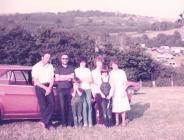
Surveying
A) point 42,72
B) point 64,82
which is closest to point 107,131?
point 64,82

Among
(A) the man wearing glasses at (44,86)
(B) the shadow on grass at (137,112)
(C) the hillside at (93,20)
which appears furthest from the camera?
(C) the hillside at (93,20)

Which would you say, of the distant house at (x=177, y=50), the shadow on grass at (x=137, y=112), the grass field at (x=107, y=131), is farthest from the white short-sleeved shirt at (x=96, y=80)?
the distant house at (x=177, y=50)

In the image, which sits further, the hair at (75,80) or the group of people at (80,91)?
the hair at (75,80)

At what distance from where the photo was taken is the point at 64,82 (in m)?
9.35

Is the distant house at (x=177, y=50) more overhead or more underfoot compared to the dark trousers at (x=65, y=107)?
more underfoot

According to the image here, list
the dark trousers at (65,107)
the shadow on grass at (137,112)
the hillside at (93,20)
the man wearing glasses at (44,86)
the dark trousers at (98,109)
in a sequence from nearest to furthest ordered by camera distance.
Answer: the man wearing glasses at (44,86), the dark trousers at (65,107), the dark trousers at (98,109), the shadow on grass at (137,112), the hillside at (93,20)

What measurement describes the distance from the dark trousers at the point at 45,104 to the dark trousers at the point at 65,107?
0.85 ft

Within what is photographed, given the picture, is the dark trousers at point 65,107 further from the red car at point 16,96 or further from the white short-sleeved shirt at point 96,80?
the white short-sleeved shirt at point 96,80

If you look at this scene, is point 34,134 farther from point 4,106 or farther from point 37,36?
point 37,36

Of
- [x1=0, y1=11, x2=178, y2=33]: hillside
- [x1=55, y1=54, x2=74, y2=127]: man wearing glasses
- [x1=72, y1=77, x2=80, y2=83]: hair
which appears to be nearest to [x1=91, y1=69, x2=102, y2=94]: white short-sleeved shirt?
[x1=72, y1=77, x2=80, y2=83]: hair

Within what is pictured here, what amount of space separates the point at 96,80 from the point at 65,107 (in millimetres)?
1077

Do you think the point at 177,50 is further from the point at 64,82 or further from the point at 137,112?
the point at 64,82

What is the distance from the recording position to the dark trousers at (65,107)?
9.45 m

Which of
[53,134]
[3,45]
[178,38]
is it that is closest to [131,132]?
[53,134]
